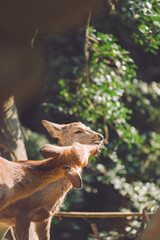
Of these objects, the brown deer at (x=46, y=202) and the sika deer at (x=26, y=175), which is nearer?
the sika deer at (x=26, y=175)

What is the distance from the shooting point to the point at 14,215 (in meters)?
2.52

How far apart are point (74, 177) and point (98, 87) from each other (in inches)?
116

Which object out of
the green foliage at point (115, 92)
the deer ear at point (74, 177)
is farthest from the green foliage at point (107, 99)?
the deer ear at point (74, 177)

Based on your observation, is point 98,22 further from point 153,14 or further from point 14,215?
point 14,215

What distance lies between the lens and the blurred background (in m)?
1.52

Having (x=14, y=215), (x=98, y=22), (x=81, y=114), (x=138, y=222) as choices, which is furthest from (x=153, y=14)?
A: (x=14, y=215)

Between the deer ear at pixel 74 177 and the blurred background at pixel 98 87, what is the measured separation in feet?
1.50

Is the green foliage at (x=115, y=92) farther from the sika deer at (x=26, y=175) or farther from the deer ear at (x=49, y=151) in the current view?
the deer ear at (x=49, y=151)

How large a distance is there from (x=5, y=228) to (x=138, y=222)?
1.91 meters

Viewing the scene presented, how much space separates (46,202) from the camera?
271 centimetres

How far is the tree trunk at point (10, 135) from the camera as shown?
11.8ft

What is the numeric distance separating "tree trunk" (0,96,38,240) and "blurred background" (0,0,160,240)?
268mm

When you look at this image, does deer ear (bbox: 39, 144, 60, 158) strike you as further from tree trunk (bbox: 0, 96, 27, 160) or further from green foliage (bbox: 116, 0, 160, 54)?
green foliage (bbox: 116, 0, 160, 54)

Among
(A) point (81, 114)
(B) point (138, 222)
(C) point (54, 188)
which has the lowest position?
(B) point (138, 222)
